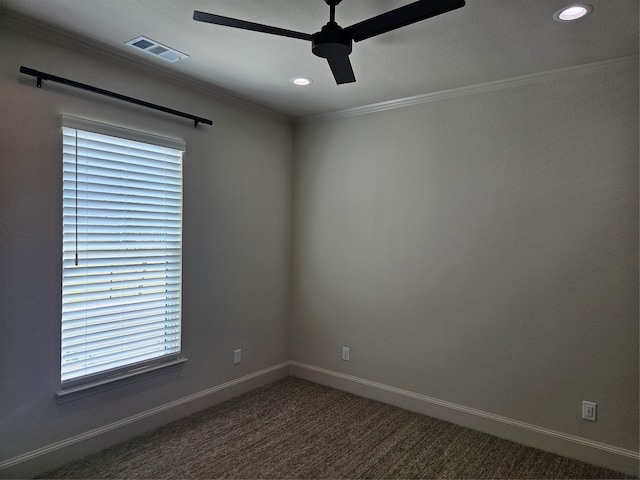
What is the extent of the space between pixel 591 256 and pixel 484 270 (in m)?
0.70

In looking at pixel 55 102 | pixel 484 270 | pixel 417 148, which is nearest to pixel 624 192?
pixel 484 270

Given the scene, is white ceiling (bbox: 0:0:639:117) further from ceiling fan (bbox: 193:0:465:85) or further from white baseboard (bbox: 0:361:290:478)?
white baseboard (bbox: 0:361:290:478)

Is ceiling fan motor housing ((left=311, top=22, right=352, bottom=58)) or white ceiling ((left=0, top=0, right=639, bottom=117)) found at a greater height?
white ceiling ((left=0, top=0, right=639, bottom=117))

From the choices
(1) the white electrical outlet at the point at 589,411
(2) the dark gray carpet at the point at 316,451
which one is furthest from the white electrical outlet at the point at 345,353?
(1) the white electrical outlet at the point at 589,411

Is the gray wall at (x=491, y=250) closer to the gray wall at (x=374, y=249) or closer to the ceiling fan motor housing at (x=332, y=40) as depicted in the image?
the gray wall at (x=374, y=249)

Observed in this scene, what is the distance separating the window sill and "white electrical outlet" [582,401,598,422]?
9.39 ft

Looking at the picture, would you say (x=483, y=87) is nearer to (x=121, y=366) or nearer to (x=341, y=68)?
(x=341, y=68)

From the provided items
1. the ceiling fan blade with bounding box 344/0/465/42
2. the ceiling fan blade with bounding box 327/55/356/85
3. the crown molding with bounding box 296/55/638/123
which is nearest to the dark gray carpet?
the ceiling fan blade with bounding box 327/55/356/85

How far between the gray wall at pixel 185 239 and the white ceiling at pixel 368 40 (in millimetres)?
339

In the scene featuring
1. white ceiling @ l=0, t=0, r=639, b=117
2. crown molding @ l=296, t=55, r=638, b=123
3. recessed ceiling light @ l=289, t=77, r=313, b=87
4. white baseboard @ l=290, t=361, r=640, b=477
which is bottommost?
white baseboard @ l=290, t=361, r=640, b=477

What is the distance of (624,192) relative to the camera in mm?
2725

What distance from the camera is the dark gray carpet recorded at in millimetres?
2631

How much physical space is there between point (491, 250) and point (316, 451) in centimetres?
191

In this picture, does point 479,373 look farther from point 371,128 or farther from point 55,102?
Answer: point 55,102
